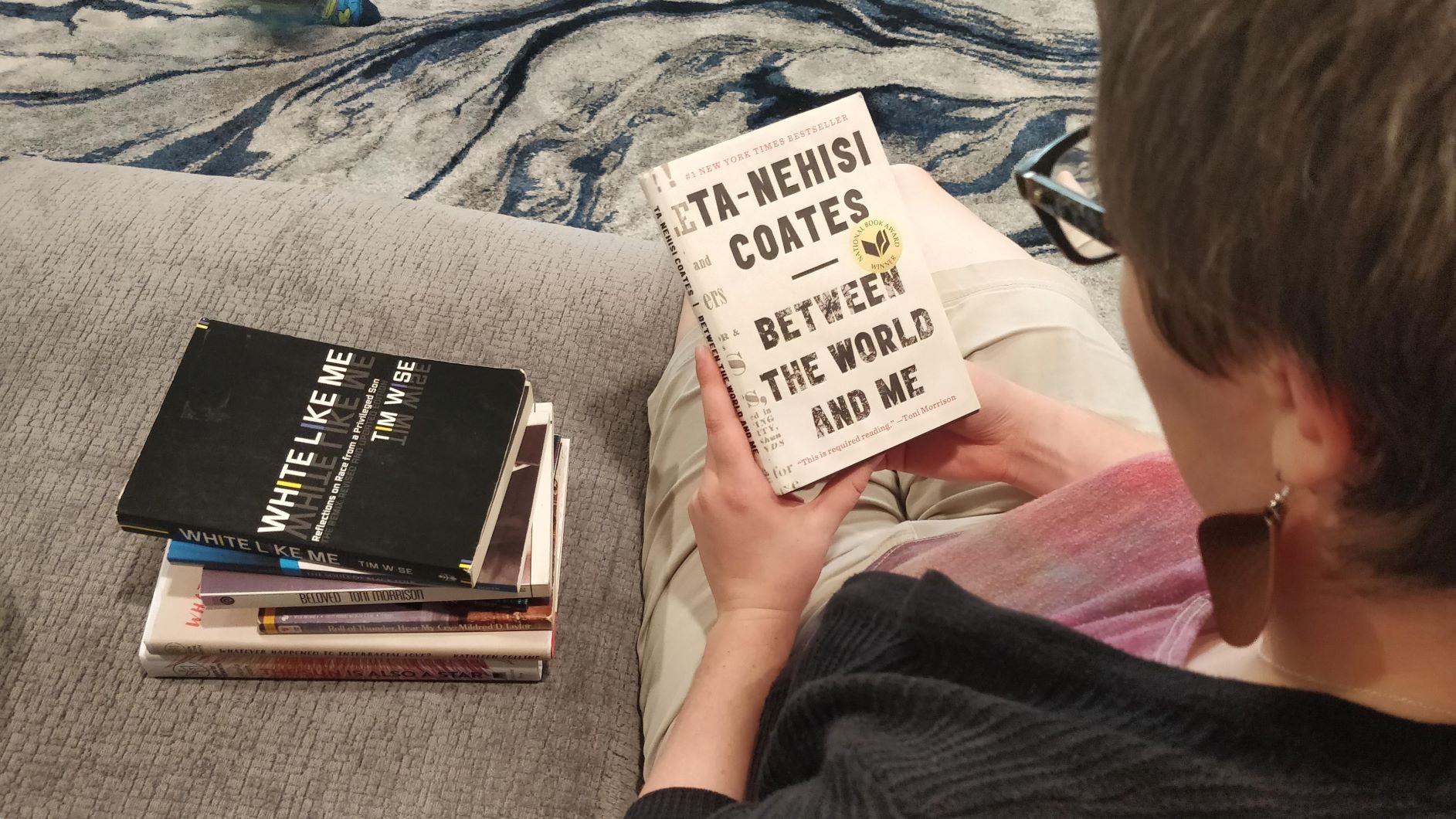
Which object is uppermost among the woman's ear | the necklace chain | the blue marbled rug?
the woman's ear

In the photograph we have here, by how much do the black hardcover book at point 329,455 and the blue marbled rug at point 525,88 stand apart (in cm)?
83

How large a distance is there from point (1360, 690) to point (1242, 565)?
A: 0.08 meters

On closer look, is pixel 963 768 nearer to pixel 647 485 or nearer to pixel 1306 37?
pixel 1306 37

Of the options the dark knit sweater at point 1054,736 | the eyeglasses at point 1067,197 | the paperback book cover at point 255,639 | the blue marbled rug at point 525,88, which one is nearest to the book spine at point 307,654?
the paperback book cover at point 255,639

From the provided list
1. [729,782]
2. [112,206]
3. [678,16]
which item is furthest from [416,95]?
[729,782]

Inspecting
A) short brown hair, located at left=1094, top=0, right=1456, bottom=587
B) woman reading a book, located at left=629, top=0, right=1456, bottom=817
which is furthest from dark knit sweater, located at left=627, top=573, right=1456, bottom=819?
short brown hair, located at left=1094, top=0, right=1456, bottom=587

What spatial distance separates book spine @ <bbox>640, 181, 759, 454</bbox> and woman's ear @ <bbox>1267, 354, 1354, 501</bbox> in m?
0.39

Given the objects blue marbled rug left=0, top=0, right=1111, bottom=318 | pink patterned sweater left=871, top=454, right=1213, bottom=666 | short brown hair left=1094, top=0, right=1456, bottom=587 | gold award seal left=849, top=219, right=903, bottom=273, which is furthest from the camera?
blue marbled rug left=0, top=0, right=1111, bottom=318

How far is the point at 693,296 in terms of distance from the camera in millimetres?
727

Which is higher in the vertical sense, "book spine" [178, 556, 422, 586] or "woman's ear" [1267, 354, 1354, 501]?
"woman's ear" [1267, 354, 1354, 501]

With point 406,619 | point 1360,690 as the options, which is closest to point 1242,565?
point 1360,690

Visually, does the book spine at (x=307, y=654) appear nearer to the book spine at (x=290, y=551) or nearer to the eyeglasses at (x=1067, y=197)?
the book spine at (x=290, y=551)

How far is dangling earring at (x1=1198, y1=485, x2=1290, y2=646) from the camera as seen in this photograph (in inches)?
17.5

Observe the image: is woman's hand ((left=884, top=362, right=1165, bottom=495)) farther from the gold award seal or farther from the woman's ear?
the woman's ear
